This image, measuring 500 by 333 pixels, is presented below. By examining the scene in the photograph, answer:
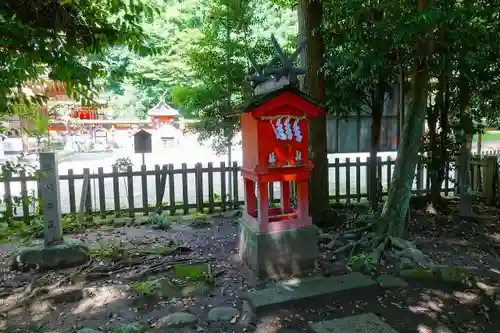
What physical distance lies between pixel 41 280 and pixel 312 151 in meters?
4.47

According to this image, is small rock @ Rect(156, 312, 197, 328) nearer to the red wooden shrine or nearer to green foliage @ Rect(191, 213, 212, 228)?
the red wooden shrine

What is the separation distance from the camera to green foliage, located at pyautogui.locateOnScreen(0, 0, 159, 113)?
2742 millimetres

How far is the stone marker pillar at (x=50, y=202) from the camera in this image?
536 centimetres

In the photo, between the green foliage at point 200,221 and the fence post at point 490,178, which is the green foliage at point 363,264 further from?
the fence post at point 490,178

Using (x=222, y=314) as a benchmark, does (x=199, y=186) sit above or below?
above

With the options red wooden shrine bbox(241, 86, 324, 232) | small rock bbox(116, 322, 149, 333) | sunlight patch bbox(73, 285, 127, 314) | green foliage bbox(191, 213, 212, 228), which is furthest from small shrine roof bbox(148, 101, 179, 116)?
small rock bbox(116, 322, 149, 333)

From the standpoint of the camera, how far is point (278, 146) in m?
4.75

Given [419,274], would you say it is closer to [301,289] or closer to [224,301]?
[301,289]

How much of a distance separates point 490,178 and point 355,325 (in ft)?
23.2

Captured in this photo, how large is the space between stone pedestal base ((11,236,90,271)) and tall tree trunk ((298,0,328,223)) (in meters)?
3.86

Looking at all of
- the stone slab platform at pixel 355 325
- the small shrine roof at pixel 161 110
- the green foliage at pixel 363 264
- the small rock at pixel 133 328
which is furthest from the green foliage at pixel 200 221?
the small shrine roof at pixel 161 110

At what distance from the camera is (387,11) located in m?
5.54

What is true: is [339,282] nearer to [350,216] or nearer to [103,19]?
[350,216]

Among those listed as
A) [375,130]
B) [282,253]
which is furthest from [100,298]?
[375,130]
